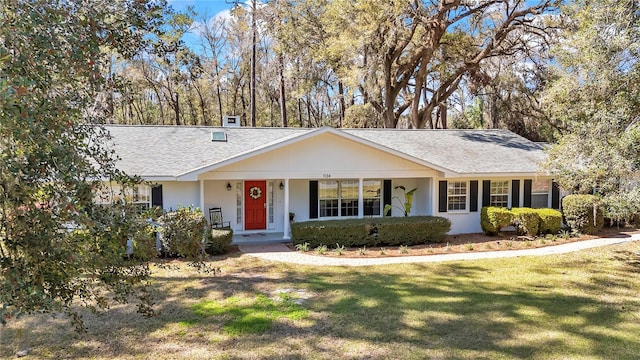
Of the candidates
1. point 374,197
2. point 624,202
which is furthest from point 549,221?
point 374,197

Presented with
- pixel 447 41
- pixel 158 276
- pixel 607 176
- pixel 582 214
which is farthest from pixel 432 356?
pixel 447 41

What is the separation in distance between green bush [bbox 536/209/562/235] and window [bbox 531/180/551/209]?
1.36 m

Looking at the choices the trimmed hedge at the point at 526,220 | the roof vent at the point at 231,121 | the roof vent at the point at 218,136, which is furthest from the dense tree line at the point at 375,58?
the trimmed hedge at the point at 526,220

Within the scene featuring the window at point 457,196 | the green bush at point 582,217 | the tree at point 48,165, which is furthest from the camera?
the window at point 457,196

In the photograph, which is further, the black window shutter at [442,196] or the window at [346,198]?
the window at [346,198]

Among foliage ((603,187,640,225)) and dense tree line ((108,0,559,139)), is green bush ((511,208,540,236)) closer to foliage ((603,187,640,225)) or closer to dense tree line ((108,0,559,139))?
foliage ((603,187,640,225))

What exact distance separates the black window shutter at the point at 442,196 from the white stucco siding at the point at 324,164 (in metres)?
0.60

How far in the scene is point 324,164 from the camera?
13.8 m

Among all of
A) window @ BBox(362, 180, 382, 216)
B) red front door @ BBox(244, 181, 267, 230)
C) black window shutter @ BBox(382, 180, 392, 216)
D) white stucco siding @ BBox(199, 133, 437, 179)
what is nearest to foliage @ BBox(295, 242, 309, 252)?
white stucco siding @ BBox(199, 133, 437, 179)

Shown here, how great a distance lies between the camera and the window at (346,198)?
48.7 ft

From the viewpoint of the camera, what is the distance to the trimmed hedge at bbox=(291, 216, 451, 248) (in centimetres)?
1248

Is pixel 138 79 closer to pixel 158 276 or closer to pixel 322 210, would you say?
pixel 322 210

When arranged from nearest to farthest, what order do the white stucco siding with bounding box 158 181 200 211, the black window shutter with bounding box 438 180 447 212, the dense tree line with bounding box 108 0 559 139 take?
the white stucco siding with bounding box 158 181 200 211
the black window shutter with bounding box 438 180 447 212
the dense tree line with bounding box 108 0 559 139

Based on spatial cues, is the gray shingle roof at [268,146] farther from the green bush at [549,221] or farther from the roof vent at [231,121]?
the green bush at [549,221]
